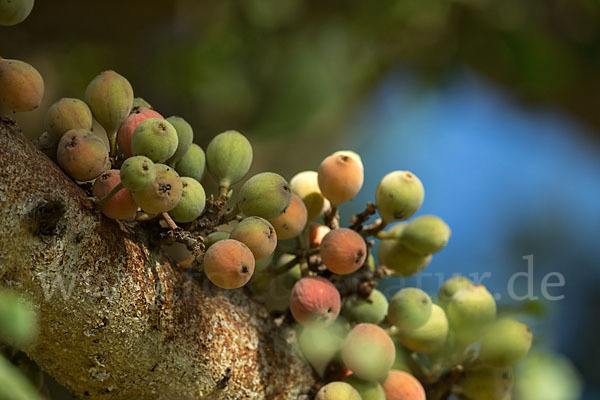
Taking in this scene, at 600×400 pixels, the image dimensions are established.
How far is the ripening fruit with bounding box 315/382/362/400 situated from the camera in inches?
31.2

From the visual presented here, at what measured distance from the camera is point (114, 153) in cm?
77

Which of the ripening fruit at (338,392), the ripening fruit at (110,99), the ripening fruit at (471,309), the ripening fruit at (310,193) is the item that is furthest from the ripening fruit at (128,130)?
the ripening fruit at (471,309)

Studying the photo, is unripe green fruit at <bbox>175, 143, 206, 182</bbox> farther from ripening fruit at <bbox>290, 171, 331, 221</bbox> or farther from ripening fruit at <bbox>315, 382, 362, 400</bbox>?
ripening fruit at <bbox>315, 382, 362, 400</bbox>

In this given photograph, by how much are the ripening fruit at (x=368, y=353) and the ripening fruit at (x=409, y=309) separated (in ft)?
0.14

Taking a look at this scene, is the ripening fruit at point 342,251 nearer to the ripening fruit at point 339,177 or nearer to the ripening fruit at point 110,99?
the ripening fruit at point 339,177

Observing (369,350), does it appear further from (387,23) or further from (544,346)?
(387,23)

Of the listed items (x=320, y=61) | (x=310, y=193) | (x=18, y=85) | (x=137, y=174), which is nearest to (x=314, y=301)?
(x=310, y=193)

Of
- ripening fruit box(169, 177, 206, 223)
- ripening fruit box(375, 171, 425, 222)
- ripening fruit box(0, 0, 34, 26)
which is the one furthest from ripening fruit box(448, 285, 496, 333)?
ripening fruit box(0, 0, 34, 26)

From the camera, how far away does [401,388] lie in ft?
2.82

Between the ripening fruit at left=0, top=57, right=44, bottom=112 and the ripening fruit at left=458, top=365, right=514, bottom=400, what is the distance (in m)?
0.66

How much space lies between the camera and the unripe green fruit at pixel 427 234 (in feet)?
2.92

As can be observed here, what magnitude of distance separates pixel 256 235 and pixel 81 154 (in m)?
0.19

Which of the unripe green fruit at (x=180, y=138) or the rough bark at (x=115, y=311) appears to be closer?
the rough bark at (x=115, y=311)

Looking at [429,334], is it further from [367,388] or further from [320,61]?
[320,61]
